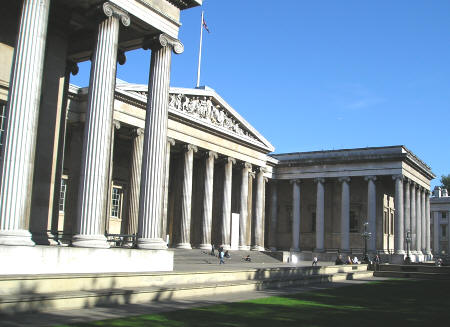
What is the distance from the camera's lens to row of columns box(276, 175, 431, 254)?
5119cm

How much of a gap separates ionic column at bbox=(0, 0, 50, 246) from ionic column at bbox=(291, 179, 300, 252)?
142 feet

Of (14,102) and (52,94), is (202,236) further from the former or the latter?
(14,102)

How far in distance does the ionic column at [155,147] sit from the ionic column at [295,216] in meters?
37.0

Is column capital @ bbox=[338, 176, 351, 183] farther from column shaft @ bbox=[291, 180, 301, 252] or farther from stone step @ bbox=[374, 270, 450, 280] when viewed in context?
stone step @ bbox=[374, 270, 450, 280]

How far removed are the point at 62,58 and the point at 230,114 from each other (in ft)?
86.4

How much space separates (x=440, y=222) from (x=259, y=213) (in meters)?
50.2

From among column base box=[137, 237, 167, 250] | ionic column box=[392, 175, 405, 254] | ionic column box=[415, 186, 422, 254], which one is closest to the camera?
column base box=[137, 237, 167, 250]

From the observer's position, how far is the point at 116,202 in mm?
41000

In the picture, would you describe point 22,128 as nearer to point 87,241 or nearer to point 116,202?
point 87,241

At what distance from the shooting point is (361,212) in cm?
5806

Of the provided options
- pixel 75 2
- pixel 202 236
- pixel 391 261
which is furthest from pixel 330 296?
pixel 391 261

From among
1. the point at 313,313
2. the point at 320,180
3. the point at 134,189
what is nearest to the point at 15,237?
the point at 313,313

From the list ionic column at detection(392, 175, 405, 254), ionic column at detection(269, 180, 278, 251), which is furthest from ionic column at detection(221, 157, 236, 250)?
ionic column at detection(392, 175, 405, 254)

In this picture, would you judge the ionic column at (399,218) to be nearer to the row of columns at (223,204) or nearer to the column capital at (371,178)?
the column capital at (371,178)
